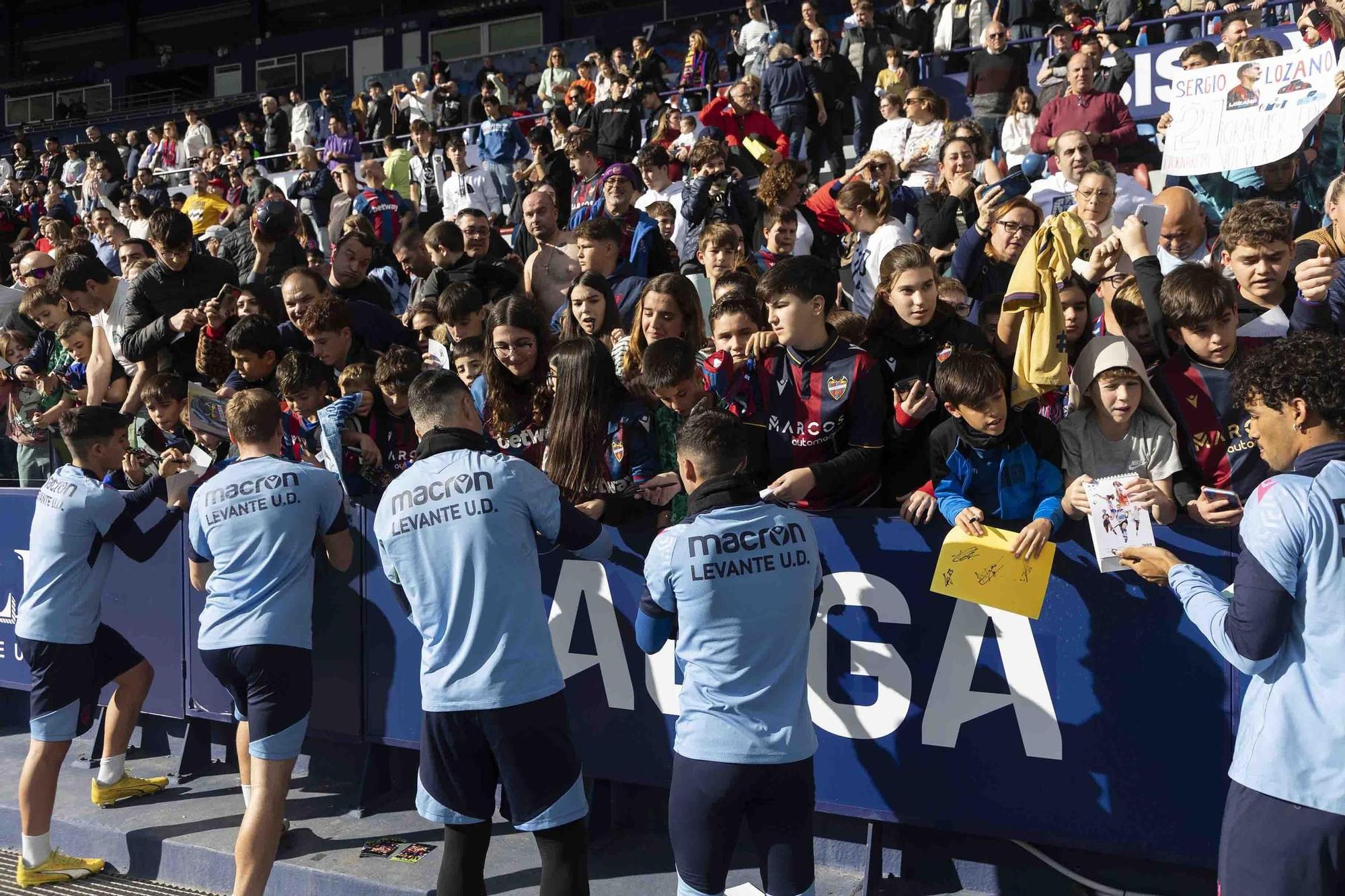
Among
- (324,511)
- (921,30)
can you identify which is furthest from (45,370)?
(921,30)

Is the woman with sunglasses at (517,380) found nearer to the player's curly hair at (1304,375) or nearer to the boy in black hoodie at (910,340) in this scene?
the boy in black hoodie at (910,340)

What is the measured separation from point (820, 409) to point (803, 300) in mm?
418

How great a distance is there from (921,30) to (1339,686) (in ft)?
39.8

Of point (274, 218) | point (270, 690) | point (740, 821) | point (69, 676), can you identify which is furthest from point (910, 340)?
point (274, 218)

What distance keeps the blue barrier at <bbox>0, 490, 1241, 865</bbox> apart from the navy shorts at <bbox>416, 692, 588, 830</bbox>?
0.78 m

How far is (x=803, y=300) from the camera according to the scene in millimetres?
4410

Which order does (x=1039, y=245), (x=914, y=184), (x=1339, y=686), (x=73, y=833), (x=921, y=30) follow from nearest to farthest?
(x=1339, y=686)
(x=1039, y=245)
(x=73, y=833)
(x=914, y=184)
(x=921, y=30)

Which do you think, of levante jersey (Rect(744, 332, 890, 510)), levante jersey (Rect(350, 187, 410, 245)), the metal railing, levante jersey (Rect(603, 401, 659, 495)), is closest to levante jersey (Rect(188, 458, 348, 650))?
levante jersey (Rect(603, 401, 659, 495))

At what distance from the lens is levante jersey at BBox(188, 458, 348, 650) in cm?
462

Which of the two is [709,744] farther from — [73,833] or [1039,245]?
[73,833]

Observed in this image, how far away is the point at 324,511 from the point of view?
477cm

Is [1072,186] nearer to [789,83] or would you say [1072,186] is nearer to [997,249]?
[997,249]

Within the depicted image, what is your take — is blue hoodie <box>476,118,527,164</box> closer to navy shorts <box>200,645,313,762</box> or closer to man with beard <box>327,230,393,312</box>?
man with beard <box>327,230,393,312</box>

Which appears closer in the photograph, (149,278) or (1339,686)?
(1339,686)
